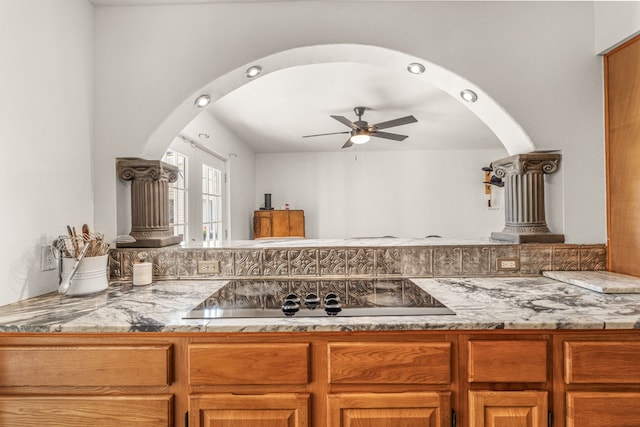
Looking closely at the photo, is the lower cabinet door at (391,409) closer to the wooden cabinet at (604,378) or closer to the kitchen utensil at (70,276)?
the wooden cabinet at (604,378)

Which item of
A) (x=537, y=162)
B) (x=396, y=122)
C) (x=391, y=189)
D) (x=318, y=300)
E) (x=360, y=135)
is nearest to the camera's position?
(x=318, y=300)

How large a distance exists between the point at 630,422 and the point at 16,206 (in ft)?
7.47

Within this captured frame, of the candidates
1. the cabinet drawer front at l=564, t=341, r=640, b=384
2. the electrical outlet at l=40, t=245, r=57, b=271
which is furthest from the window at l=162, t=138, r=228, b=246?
the cabinet drawer front at l=564, t=341, r=640, b=384

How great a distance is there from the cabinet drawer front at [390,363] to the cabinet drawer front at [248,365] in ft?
0.35

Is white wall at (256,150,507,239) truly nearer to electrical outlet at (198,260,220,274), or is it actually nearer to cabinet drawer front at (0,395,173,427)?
electrical outlet at (198,260,220,274)

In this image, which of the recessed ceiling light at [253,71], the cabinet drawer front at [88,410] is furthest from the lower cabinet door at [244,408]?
the recessed ceiling light at [253,71]

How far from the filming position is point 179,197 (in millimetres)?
3098

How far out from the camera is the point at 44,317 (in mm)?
1194

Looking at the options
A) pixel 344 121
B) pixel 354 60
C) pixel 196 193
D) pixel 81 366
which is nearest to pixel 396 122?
pixel 344 121

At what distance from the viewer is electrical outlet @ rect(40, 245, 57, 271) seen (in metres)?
1.49

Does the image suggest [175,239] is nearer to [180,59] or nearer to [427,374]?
[180,59]

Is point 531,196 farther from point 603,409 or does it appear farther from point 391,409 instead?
point 391,409

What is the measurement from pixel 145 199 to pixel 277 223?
388cm

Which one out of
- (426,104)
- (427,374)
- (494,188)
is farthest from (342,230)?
(427,374)
